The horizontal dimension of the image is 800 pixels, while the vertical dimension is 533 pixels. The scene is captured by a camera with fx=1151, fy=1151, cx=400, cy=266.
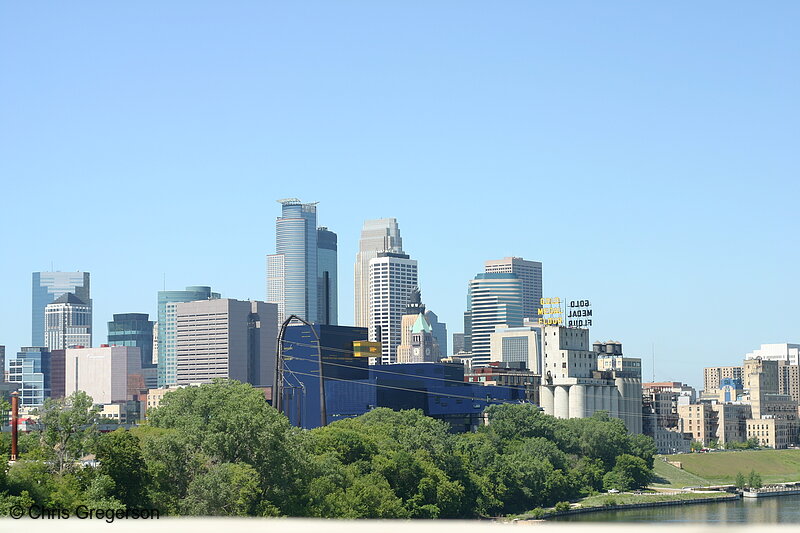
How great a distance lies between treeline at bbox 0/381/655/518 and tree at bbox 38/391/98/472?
8 cm

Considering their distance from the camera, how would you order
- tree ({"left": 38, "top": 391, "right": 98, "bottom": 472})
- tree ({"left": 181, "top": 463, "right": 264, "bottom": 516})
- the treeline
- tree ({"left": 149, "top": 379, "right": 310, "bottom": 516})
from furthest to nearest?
tree ({"left": 149, "top": 379, "right": 310, "bottom": 516}) < tree ({"left": 181, "top": 463, "right": 264, "bottom": 516}) < tree ({"left": 38, "top": 391, "right": 98, "bottom": 472}) < the treeline

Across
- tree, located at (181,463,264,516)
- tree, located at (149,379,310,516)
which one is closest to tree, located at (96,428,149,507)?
tree, located at (181,463,264,516)

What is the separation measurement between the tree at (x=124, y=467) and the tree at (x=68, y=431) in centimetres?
109

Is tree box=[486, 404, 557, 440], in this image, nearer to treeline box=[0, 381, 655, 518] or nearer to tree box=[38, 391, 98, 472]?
treeline box=[0, 381, 655, 518]

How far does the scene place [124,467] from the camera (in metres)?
65.1

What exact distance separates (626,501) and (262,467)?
9595cm

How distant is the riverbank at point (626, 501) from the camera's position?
481 ft

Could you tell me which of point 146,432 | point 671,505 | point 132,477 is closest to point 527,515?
point 671,505

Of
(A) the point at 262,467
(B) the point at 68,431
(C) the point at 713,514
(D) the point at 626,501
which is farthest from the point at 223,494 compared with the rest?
(D) the point at 626,501

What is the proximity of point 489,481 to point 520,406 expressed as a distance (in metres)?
42.8

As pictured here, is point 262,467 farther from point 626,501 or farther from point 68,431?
point 626,501

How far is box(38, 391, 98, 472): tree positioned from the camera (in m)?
65.0

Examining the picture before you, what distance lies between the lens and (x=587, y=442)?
180625 millimetres

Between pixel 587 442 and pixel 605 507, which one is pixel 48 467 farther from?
pixel 587 442
